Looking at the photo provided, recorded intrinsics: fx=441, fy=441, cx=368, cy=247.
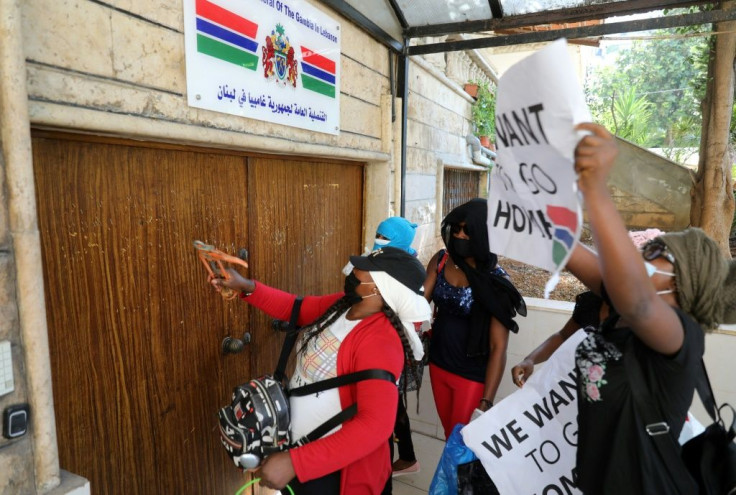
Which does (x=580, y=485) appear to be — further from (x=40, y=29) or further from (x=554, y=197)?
(x=40, y=29)

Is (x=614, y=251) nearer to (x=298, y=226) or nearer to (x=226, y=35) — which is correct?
(x=226, y=35)

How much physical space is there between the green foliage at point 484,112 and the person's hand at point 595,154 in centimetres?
610

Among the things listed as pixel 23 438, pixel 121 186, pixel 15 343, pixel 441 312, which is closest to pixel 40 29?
pixel 121 186

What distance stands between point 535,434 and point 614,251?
1.26 m

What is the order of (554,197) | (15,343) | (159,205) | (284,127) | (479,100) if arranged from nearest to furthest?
(554,197)
(15,343)
(159,205)
(284,127)
(479,100)

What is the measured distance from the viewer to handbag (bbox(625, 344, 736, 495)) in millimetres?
1223

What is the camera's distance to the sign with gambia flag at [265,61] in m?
1.88

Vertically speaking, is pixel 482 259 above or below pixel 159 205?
below

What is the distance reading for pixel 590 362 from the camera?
4.44 ft

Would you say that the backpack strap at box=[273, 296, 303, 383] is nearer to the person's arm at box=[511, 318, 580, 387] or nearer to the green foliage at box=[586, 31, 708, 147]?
the person's arm at box=[511, 318, 580, 387]

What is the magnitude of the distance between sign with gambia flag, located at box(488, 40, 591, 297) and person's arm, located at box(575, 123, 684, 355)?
4 cm

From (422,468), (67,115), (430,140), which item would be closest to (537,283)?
(430,140)

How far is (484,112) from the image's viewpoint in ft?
22.9

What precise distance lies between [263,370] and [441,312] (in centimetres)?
114
